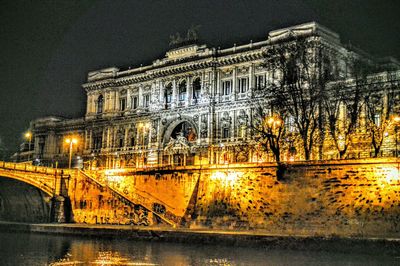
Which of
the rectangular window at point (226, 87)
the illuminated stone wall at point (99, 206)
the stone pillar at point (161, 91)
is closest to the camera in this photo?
the illuminated stone wall at point (99, 206)

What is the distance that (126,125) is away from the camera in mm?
81938

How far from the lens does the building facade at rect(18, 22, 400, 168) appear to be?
67312 mm

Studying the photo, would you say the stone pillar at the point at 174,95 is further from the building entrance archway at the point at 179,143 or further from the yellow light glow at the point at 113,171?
the yellow light glow at the point at 113,171

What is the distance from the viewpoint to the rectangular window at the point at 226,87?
71438 millimetres

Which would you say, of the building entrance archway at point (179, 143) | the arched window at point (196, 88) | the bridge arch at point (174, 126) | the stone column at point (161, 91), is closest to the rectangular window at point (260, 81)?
the arched window at point (196, 88)

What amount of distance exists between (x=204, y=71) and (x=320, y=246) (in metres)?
39.6

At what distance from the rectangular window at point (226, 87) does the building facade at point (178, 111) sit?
12 centimetres

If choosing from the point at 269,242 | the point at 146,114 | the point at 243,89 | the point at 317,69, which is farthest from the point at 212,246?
the point at 146,114

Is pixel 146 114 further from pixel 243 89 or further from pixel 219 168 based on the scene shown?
pixel 219 168

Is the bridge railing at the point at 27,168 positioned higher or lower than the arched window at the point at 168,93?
lower

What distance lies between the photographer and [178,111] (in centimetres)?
7525

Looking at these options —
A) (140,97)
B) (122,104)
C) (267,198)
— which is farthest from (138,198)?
(122,104)

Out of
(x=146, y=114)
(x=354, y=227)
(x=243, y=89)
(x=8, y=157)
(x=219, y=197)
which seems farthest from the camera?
(x=8, y=157)

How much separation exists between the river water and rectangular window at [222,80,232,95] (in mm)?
31589
